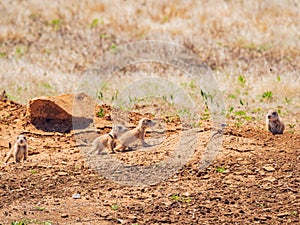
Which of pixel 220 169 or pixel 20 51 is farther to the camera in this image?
pixel 20 51

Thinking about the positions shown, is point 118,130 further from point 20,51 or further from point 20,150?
point 20,51

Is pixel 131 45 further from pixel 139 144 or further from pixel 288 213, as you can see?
pixel 288 213

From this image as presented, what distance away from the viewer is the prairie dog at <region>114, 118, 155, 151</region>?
868 cm

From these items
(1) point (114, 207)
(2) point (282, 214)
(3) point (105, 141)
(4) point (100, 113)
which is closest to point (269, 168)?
(2) point (282, 214)

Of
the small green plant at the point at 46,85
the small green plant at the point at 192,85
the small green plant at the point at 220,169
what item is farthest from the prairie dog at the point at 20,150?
the small green plant at the point at 192,85

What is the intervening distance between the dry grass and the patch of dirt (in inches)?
127

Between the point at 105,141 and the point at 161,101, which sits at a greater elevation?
the point at 161,101

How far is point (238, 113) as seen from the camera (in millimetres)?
10500

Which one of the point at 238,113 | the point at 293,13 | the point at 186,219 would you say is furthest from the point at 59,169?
the point at 293,13

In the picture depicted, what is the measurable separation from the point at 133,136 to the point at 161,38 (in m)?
7.45

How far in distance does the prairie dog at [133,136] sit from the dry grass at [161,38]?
261cm

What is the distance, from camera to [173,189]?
699 centimetres

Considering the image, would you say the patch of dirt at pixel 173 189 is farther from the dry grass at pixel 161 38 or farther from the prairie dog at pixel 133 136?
the dry grass at pixel 161 38

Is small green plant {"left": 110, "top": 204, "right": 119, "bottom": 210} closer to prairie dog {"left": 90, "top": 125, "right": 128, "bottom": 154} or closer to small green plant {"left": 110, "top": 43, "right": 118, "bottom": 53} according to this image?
prairie dog {"left": 90, "top": 125, "right": 128, "bottom": 154}
